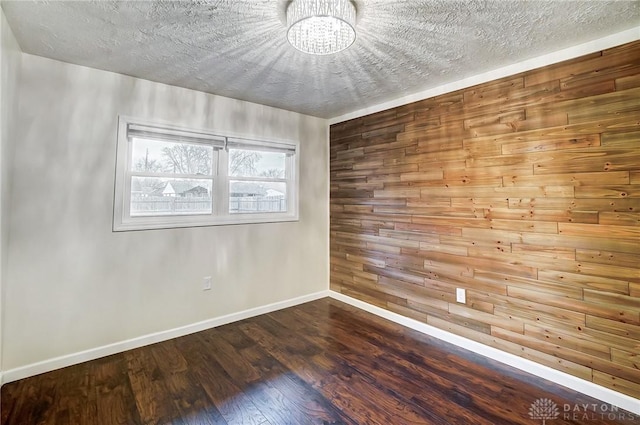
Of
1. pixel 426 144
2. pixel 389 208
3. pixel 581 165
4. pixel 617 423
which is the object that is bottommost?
pixel 617 423

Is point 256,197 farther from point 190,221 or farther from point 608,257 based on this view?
point 608,257

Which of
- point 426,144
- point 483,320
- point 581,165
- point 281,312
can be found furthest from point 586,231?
point 281,312

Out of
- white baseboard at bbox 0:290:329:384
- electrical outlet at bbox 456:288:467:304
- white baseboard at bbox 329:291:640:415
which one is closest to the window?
white baseboard at bbox 0:290:329:384

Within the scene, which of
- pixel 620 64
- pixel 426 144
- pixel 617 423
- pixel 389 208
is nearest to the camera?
pixel 617 423

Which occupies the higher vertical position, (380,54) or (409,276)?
(380,54)

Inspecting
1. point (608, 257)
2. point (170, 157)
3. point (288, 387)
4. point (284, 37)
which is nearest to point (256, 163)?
point (170, 157)

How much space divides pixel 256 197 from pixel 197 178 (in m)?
0.71

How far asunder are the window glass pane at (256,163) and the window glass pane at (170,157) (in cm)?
27

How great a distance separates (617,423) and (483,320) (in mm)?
909

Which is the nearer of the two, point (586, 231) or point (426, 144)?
point (586, 231)

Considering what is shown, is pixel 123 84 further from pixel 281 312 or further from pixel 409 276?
pixel 409 276

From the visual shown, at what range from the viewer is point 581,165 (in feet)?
6.59

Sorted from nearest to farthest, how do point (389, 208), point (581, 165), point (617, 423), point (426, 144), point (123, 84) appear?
point (617, 423), point (581, 165), point (123, 84), point (426, 144), point (389, 208)

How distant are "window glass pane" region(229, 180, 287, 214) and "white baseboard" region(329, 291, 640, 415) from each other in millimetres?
1809
